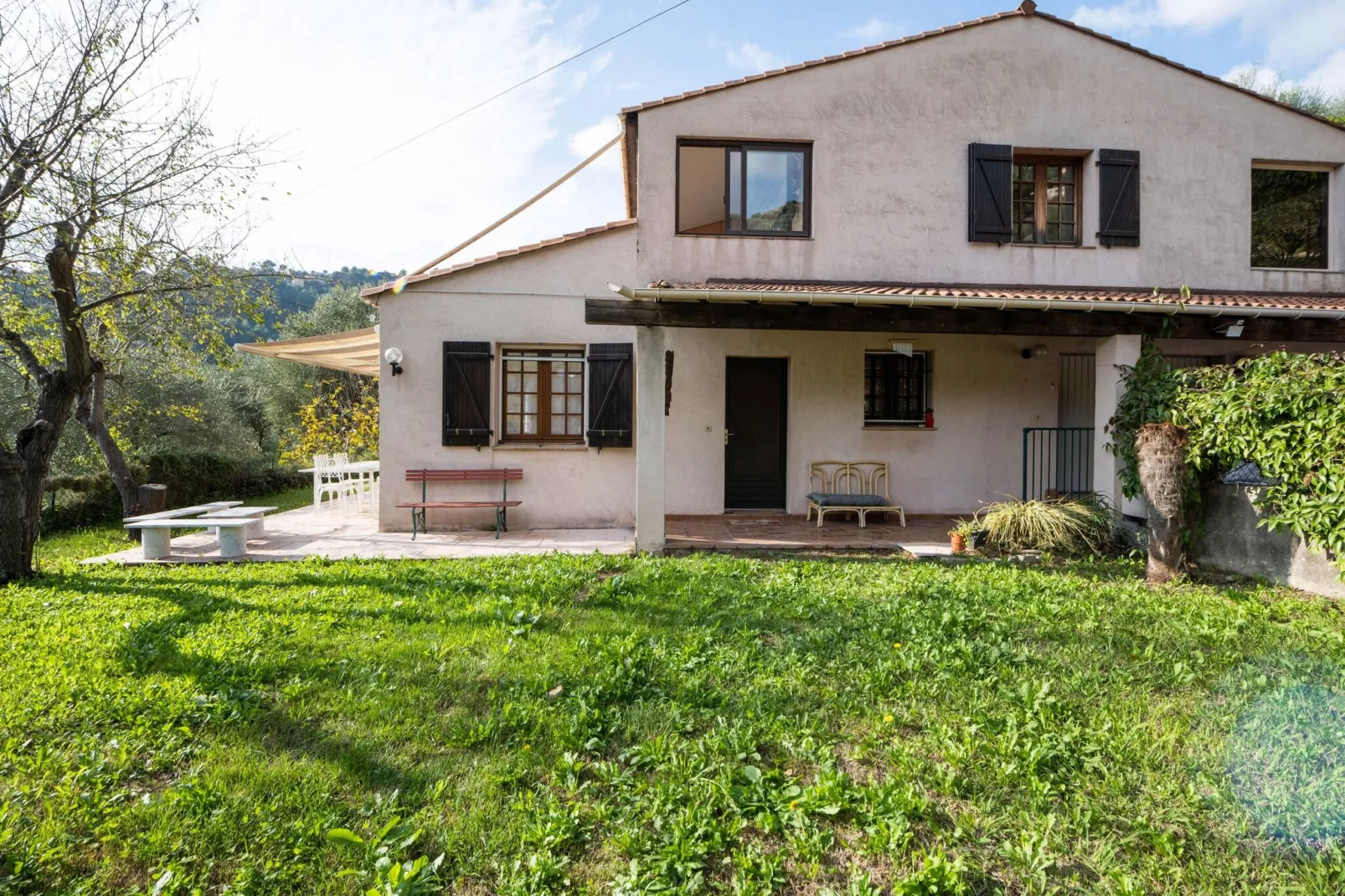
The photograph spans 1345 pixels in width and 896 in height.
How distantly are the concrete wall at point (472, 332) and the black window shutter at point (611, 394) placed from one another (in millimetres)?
226

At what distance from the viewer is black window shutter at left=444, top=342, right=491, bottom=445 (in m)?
8.97

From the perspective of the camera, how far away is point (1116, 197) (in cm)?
901

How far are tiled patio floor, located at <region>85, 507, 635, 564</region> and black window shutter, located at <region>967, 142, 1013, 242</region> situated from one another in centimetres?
641

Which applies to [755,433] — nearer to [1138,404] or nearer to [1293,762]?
[1138,404]

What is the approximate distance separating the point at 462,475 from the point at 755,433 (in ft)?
14.3

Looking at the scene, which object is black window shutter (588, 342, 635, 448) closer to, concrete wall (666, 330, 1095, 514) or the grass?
concrete wall (666, 330, 1095, 514)

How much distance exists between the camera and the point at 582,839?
7.66 feet

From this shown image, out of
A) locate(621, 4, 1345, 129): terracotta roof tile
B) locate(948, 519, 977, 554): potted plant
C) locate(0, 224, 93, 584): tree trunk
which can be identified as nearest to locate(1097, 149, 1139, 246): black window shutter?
locate(621, 4, 1345, 129): terracotta roof tile

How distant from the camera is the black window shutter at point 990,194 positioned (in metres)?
8.96

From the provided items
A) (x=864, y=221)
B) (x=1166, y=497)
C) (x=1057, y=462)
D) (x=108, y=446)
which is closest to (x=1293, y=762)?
(x=1166, y=497)

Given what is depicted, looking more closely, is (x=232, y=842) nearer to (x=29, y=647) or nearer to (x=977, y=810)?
(x=977, y=810)

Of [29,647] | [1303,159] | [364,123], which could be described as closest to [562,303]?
[364,123]

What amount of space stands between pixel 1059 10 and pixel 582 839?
1177 centimetres

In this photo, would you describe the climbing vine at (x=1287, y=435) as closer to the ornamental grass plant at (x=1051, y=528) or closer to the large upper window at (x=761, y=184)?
the ornamental grass plant at (x=1051, y=528)
